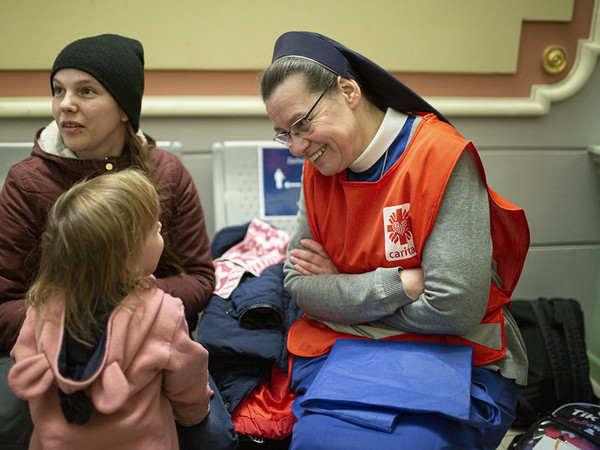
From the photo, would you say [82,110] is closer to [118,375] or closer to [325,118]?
[325,118]

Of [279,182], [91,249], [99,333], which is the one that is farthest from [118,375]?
[279,182]

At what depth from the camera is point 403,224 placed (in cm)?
139

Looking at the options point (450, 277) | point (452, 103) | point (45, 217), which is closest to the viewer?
point (450, 277)

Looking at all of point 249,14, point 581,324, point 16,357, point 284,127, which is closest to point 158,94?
point 249,14

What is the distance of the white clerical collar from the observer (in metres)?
1.45

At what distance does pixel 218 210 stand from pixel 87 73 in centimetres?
91

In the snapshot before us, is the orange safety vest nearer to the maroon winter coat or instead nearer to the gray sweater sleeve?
the gray sweater sleeve

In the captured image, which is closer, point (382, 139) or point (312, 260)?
point (382, 139)

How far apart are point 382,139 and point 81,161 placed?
3.04 feet

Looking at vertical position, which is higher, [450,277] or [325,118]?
[325,118]

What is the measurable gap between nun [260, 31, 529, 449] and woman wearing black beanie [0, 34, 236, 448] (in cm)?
36

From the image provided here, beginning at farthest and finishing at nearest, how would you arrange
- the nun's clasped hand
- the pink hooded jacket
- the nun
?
the nun's clasped hand, the nun, the pink hooded jacket

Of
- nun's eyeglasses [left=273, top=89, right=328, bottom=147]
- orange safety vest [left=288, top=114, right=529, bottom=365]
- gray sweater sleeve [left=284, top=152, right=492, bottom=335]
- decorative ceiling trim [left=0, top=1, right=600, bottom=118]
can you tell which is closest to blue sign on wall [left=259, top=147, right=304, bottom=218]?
decorative ceiling trim [left=0, top=1, right=600, bottom=118]

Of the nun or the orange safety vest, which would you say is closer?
the nun
